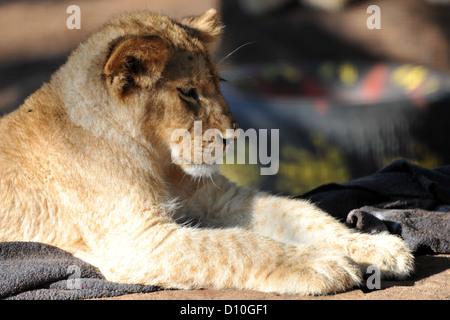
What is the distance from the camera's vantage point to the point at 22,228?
8.31 feet

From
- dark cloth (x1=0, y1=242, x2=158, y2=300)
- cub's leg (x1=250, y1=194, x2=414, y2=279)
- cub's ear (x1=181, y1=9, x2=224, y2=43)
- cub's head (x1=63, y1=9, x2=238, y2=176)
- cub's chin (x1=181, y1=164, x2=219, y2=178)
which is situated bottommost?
dark cloth (x1=0, y1=242, x2=158, y2=300)

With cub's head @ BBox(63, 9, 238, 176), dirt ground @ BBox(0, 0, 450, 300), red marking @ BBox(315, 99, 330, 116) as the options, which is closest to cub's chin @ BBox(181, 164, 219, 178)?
cub's head @ BBox(63, 9, 238, 176)

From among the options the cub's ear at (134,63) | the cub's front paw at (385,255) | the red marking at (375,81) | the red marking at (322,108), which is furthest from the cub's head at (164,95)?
the red marking at (375,81)

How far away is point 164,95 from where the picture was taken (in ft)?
7.97

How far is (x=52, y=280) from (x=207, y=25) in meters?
1.36

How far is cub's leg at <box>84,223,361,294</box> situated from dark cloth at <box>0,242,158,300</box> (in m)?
0.06

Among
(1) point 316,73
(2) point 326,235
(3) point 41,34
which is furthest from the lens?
(3) point 41,34

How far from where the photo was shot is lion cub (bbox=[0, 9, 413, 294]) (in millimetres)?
2271

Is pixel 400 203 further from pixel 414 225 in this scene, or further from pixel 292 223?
pixel 292 223

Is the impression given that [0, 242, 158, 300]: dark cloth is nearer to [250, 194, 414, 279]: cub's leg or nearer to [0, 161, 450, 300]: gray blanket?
[0, 161, 450, 300]: gray blanket

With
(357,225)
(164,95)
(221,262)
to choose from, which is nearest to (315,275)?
(221,262)

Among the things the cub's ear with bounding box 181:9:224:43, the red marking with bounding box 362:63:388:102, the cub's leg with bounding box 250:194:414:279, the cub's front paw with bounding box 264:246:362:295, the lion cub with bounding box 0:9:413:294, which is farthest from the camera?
the red marking with bounding box 362:63:388:102

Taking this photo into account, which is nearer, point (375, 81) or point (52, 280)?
point (52, 280)

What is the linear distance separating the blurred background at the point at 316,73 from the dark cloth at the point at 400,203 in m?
0.80
